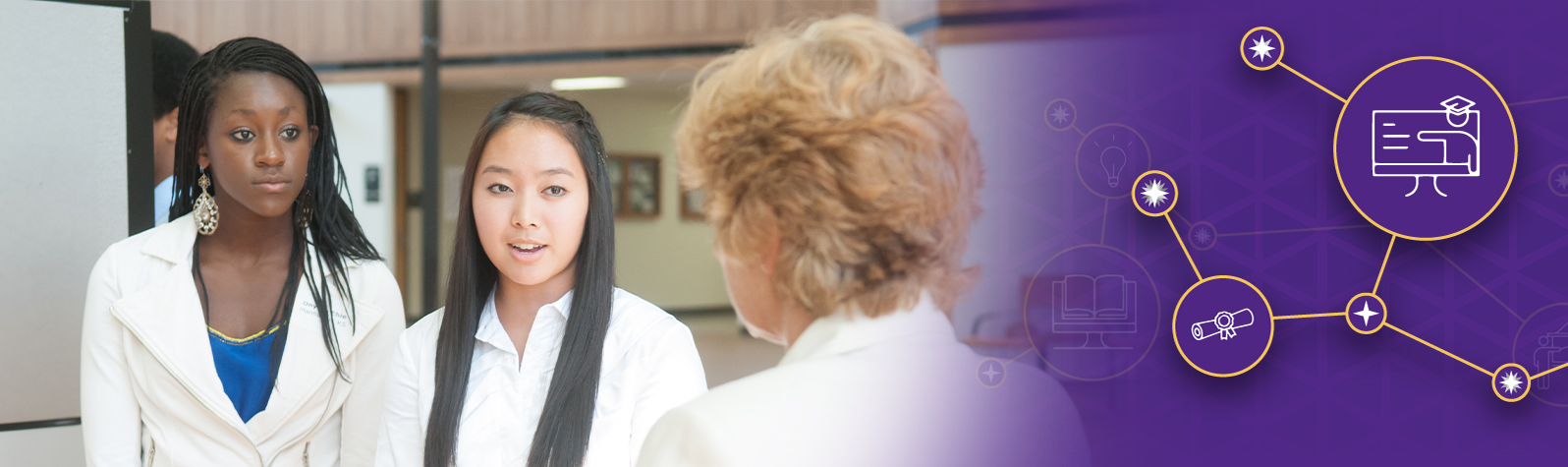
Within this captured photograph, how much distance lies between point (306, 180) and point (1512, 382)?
2.62 meters

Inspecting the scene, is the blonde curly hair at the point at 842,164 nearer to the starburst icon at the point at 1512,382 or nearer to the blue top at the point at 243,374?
the blue top at the point at 243,374

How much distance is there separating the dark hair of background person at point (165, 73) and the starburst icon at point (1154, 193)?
8.19 ft

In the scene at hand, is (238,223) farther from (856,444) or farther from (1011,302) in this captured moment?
(1011,302)

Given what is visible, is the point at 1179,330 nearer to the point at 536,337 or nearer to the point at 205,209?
the point at 536,337

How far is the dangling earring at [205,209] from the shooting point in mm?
1624


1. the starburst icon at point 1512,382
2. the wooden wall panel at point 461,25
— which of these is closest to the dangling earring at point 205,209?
the starburst icon at point 1512,382

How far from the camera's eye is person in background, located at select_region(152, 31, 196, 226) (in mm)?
2172

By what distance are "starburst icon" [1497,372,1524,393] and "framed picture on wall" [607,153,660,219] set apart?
8.69 m

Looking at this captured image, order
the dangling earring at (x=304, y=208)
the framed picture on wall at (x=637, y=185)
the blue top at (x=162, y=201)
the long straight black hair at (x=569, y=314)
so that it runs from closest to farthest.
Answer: the long straight black hair at (x=569, y=314)
the dangling earring at (x=304, y=208)
the blue top at (x=162, y=201)
the framed picture on wall at (x=637, y=185)

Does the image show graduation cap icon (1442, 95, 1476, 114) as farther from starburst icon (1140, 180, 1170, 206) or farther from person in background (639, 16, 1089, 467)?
person in background (639, 16, 1089, 467)

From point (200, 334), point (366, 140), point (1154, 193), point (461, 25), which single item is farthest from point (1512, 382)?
point (366, 140)

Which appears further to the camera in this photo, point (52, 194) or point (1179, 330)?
point (1179, 330)

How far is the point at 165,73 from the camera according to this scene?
2293 millimetres

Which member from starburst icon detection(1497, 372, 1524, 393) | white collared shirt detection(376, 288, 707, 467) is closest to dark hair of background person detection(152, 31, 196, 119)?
white collared shirt detection(376, 288, 707, 467)
